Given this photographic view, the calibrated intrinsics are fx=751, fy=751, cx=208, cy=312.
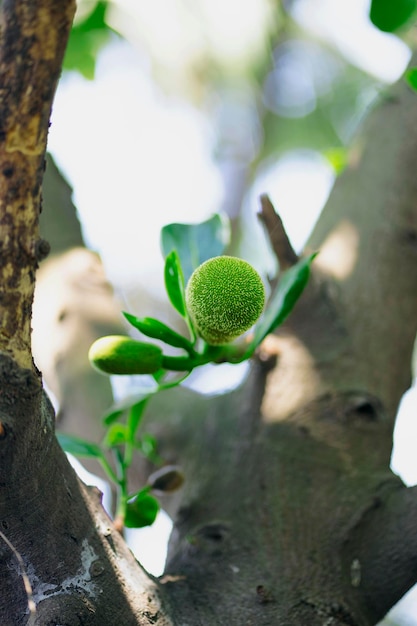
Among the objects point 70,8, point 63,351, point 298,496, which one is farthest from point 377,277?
point 70,8

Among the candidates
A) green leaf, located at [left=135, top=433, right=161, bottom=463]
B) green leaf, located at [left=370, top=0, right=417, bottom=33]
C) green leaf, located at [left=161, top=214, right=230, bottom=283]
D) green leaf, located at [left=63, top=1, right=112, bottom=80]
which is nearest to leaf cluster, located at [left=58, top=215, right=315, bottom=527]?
green leaf, located at [left=161, top=214, right=230, bottom=283]

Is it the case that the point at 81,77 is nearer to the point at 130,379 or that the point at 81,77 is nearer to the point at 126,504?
the point at 130,379

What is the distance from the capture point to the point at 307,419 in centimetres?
110

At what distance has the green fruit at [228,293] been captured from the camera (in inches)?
28.6

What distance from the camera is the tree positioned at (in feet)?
2.17

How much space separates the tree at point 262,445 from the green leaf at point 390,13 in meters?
0.29

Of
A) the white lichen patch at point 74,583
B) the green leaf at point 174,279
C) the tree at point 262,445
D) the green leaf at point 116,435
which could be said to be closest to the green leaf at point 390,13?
the tree at point 262,445

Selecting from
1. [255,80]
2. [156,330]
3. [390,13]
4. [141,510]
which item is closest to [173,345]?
[156,330]

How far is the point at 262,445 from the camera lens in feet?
3.55

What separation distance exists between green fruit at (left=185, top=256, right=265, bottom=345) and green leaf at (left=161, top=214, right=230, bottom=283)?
0.24 m

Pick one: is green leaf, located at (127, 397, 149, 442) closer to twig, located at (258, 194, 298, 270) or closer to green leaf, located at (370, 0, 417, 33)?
twig, located at (258, 194, 298, 270)

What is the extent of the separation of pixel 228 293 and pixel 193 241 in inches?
11.7

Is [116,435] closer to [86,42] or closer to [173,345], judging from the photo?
[173,345]

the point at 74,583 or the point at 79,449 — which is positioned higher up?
the point at 74,583
